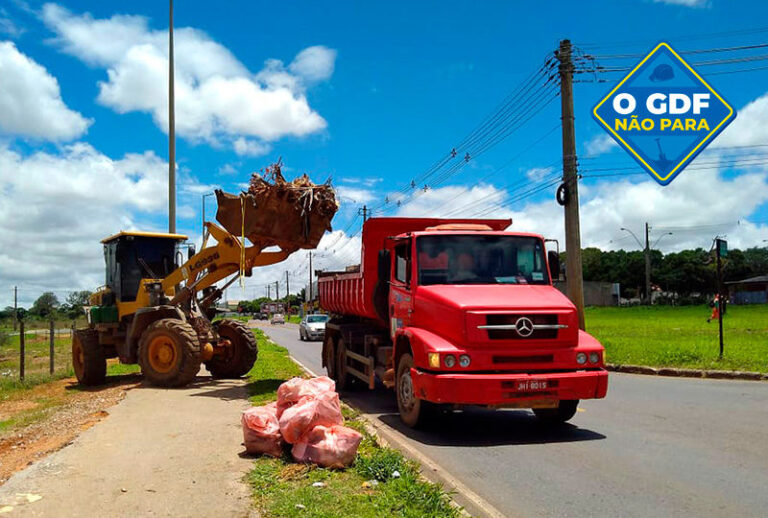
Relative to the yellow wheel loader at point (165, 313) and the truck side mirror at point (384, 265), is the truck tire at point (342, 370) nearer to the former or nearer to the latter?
the yellow wheel loader at point (165, 313)

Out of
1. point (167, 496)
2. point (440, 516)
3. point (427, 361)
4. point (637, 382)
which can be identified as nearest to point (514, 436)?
point (427, 361)

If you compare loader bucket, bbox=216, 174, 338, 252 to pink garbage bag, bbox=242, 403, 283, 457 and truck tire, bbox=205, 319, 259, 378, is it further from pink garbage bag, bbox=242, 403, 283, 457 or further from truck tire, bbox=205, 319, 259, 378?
pink garbage bag, bbox=242, 403, 283, 457

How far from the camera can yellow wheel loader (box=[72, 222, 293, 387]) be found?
13.7 meters

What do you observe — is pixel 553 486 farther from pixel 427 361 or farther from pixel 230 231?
pixel 230 231

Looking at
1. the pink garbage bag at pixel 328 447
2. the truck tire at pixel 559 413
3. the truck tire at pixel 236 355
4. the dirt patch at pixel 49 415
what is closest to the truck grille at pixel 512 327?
the truck tire at pixel 559 413

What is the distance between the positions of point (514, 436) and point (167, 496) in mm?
4672

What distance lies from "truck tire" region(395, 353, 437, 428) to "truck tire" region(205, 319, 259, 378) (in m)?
6.52

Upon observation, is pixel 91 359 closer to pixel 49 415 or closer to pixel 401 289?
pixel 49 415

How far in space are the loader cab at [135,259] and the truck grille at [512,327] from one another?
1049 cm

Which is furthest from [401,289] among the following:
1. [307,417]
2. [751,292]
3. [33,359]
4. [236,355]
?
[751,292]

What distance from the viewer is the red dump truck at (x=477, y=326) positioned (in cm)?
822

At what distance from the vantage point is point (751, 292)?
98.8m

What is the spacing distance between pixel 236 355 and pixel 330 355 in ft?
7.58

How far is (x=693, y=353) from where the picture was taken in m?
17.4
